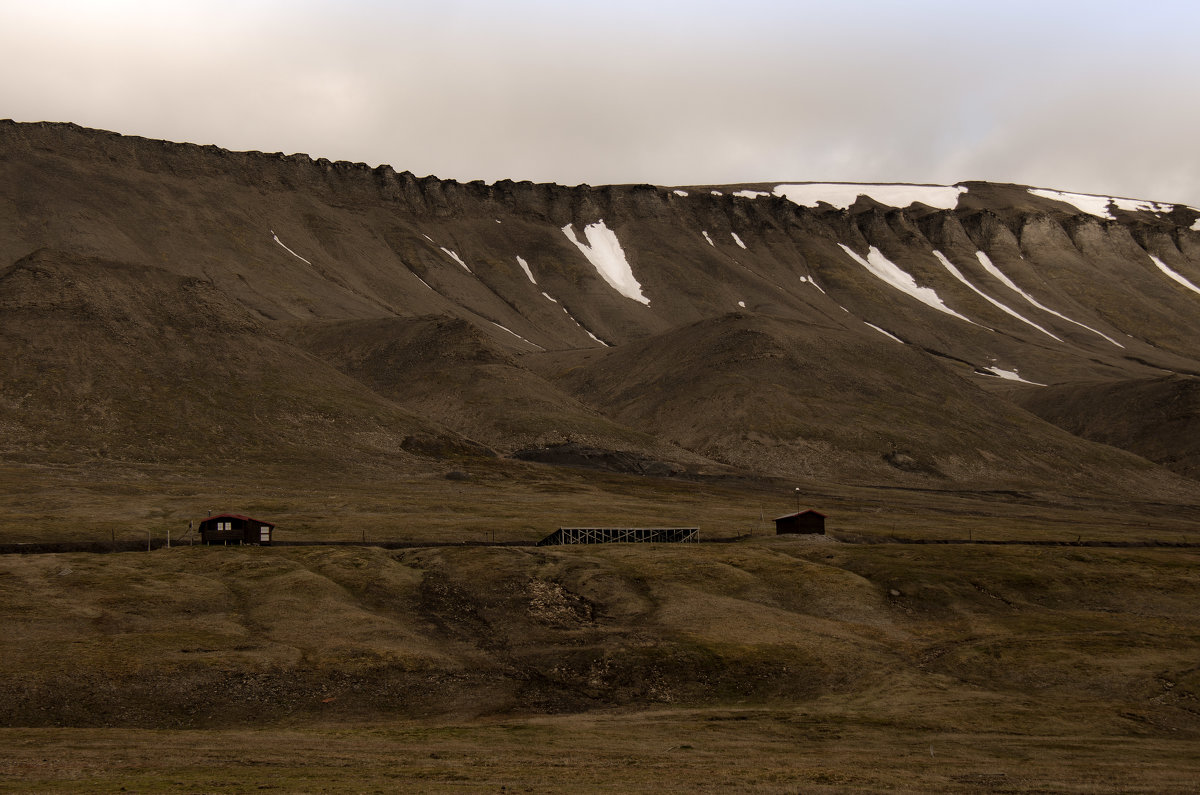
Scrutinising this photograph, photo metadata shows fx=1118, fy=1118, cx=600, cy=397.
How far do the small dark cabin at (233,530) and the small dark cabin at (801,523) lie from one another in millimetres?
40049

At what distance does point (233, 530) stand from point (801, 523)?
4379cm

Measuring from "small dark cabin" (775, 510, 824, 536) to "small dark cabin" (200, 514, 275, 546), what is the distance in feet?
131

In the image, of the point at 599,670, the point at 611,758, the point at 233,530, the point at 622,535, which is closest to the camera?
the point at 611,758

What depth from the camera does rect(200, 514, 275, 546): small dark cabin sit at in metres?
78.4

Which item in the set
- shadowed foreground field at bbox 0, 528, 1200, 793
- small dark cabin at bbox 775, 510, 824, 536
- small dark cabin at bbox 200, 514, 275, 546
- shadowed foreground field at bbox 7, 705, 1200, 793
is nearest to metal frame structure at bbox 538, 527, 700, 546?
shadowed foreground field at bbox 0, 528, 1200, 793

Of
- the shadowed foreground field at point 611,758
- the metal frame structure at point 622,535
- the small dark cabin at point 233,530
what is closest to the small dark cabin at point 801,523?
the metal frame structure at point 622,535

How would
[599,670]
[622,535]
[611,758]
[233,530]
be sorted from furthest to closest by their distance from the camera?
[622,535]
[233,530]
[599,670]
[611,758]

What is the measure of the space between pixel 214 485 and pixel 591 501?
3760 centimetres

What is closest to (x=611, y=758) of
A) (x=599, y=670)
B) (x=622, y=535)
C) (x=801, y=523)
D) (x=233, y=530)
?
(x=599, y=670)

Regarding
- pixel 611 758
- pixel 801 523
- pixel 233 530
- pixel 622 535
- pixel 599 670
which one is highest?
pixel 233 530

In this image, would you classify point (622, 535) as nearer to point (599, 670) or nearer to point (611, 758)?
point (599, 670)

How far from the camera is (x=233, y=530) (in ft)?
258

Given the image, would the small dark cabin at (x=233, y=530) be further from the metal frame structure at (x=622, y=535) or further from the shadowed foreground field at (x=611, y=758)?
the shadowed foreground field at (x=611, y=758)

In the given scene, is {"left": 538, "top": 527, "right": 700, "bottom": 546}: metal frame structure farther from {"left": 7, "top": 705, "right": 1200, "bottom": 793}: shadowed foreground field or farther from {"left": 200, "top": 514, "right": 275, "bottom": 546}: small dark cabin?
{"left": 7, "top": 705, "right": 1200, "bottom": 793}: shadowed foreground field
